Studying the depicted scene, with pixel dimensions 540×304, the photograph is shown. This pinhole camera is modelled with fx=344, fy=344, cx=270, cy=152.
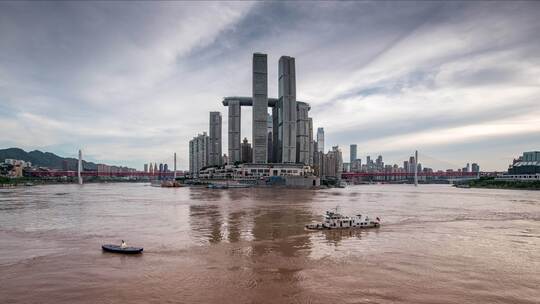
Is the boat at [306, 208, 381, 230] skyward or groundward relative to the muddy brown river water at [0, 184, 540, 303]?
skyward

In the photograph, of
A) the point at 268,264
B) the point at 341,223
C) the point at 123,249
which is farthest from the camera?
the point at 341,223

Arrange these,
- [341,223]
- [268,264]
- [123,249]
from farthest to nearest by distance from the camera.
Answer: [341,223] < [123,249] < [268,264]

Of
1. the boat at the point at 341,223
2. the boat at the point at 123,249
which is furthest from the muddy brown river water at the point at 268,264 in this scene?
the boat at the point at 341,223

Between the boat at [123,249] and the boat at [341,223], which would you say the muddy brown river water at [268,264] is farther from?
the boat at [341,223]

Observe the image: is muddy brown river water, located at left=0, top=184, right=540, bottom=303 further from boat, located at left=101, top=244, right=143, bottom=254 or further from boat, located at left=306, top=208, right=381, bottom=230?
boat, located at left=306, top=208, right=381, bottom=230

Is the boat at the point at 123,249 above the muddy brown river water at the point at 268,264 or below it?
above

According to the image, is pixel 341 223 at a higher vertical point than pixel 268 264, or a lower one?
higher

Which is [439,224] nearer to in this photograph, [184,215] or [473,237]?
[473,237]

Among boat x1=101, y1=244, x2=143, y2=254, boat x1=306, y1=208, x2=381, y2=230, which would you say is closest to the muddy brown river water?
boat x1=101, y1=244, x2=143, y2=254

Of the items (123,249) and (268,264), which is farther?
(123,249)

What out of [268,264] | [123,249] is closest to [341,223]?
[268,264]

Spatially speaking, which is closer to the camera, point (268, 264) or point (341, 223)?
point (268, 264)

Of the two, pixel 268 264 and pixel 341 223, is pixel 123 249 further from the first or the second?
pixel 341 223

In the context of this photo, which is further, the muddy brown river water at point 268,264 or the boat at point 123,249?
the boat at point 123,249
